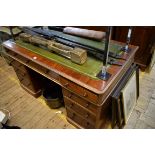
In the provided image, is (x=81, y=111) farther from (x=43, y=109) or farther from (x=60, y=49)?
(x=43, y=109)

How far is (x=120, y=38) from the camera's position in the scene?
2.47 metres

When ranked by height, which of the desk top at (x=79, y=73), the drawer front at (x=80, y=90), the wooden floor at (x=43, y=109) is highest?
the desk top at (x=79, y=73)

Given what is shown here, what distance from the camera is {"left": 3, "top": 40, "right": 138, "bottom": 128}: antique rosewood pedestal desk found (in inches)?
48.7

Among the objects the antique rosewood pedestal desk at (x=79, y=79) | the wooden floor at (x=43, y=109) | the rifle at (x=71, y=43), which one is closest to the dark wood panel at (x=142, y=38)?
the wooden floor at (x=43, y=109)

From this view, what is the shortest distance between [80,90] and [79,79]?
0.10 m

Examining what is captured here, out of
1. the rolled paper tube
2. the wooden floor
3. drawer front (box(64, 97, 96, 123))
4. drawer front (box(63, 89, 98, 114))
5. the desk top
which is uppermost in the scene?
the rolled paper tube

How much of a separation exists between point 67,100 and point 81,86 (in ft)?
1.31

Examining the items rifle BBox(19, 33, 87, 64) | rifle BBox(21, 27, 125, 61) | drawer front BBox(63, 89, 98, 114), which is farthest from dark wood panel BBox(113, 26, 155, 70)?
drawer front BBox(63, 89, 98, 114)

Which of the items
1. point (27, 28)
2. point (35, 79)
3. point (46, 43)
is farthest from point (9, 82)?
point (46, 43)

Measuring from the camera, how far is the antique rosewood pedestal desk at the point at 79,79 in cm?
124

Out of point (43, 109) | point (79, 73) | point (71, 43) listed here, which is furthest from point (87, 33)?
point (43, 109)

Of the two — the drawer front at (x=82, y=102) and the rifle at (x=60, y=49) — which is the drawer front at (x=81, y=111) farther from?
the rifle at (x=60, y=49)

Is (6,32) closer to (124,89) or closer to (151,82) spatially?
(124,89)

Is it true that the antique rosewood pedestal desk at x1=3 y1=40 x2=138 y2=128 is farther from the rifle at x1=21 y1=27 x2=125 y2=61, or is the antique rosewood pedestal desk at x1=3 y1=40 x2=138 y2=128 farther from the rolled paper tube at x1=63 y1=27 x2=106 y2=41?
the rolled paper tube at x1=63 y1=27 x2=106 y2=41
